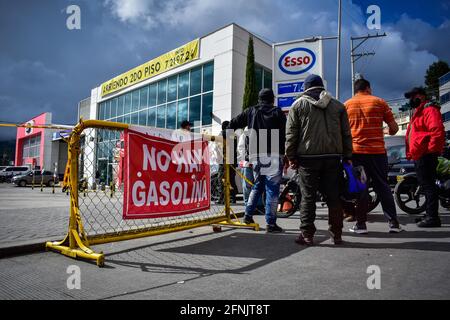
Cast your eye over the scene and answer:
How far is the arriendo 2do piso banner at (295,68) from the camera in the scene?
948 cm

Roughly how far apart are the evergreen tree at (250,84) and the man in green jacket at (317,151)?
13102 millimetres

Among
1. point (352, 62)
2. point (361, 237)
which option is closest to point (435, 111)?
point (361, 237)

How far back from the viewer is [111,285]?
231 centimetres

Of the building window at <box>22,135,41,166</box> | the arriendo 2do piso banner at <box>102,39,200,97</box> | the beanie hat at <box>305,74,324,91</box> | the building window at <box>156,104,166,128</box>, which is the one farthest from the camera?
the building window at <box>22,135,41,166</box>

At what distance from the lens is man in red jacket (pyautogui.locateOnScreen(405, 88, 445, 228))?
435cm

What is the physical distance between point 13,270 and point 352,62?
2902cm

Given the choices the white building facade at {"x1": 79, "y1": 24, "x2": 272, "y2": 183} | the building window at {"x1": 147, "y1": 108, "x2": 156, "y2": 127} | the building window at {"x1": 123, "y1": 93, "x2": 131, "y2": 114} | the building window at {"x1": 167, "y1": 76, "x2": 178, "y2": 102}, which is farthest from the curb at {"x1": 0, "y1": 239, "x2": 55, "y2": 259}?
the building window at {"x1": 123, "y1": 93, "x2": 131, "y2": 114}

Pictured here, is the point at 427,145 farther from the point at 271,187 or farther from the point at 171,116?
the point at 171,116

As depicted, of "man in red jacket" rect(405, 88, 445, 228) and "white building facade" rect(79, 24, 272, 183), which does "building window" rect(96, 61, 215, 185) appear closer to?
"white building facade" rect(79, 24, 272, 183)

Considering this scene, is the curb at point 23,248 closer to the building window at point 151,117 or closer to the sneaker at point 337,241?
the sneaker at point 337,241

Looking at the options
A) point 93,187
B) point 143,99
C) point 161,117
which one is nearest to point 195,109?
point 161,117

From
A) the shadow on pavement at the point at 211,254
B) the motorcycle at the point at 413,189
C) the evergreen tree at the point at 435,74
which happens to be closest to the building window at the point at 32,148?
the shadow on pavement at the point at 211,254

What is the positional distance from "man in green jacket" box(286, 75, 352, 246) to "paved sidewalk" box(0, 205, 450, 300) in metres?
0.34
